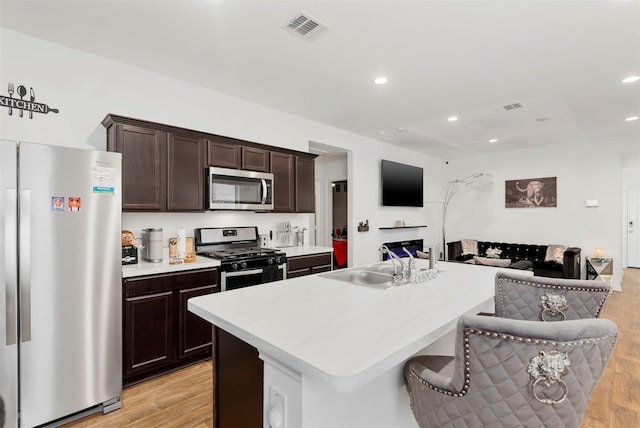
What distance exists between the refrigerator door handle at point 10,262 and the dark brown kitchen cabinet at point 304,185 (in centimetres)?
269

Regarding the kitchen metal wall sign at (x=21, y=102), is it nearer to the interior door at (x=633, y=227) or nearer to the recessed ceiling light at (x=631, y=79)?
the recessed ceiling light at (x=631, y=79)

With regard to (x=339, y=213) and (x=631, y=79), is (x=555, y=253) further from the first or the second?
(x=339, y=213)

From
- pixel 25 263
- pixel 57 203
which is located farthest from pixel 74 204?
pixel 25 263

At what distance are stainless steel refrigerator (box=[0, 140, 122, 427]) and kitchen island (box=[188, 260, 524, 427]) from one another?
1050 mm

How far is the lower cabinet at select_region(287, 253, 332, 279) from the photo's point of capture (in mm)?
3576

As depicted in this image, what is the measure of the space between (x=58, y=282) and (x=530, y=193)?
7.29 m

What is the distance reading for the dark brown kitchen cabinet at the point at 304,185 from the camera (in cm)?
409

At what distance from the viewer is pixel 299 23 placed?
2.31 metres

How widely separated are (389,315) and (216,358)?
87 cm

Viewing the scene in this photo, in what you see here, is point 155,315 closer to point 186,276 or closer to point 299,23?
point 186,276

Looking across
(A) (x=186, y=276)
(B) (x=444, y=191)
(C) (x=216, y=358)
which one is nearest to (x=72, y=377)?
(A) (x=186, y=276)

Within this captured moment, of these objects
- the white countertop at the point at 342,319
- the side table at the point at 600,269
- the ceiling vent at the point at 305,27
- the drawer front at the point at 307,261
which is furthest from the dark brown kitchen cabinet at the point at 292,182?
the side table at the point at 600,269

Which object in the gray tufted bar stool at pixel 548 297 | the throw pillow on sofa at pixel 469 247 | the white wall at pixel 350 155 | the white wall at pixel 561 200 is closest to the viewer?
the gray tufted bar stool at pixel 548 297

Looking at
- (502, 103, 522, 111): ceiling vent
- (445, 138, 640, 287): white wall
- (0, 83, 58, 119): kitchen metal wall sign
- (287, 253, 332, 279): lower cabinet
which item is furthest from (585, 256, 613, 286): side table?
(0, 83, 58, 119): kitchen metal wall sign
